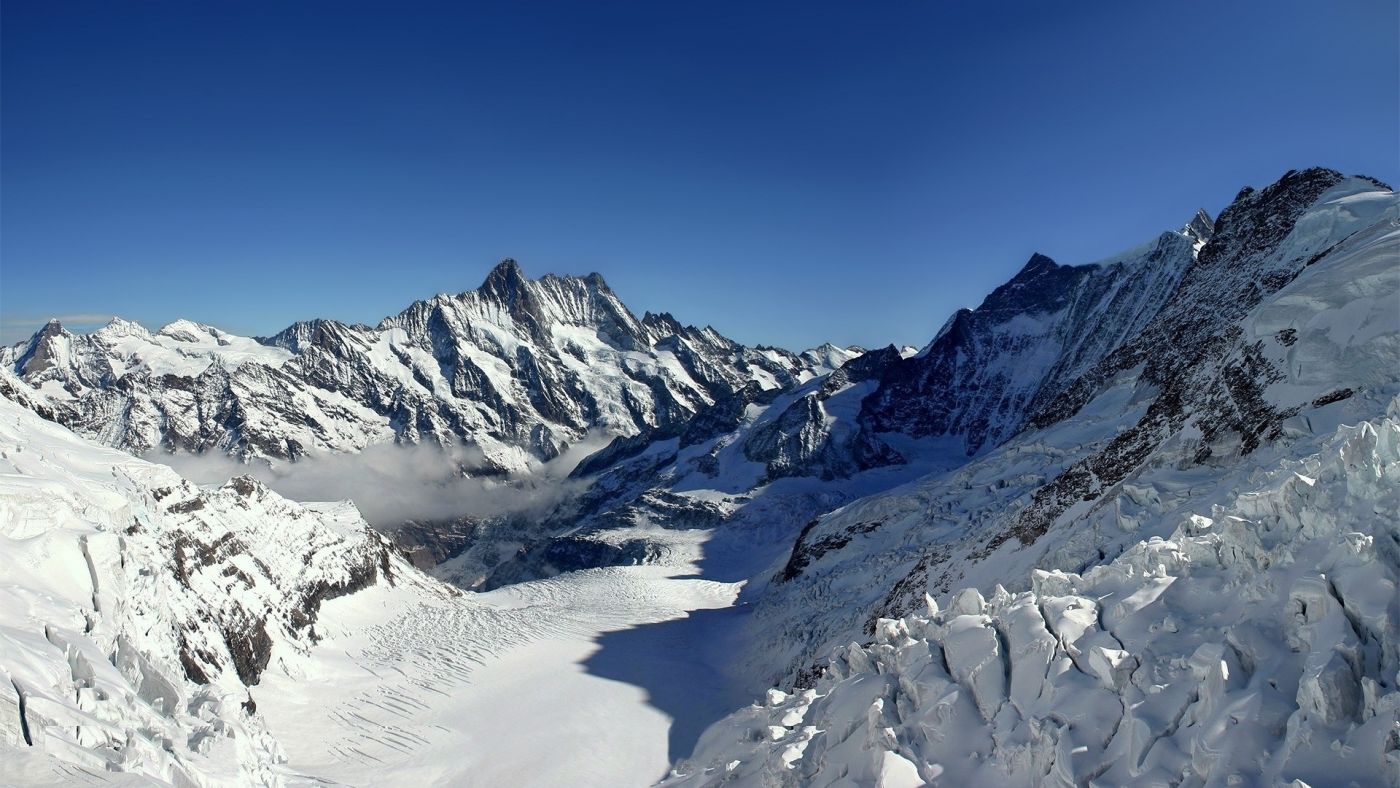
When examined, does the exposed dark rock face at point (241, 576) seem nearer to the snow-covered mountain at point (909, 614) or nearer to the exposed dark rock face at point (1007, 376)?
the snow-covered mountain at point (909, 614)

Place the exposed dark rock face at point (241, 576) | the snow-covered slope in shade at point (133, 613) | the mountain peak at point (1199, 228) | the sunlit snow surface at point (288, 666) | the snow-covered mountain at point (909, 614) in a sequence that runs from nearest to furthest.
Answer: the snow-covered mountain at point (909, 614), the snow-covered slope in shade at point (133, 613), the sunlit snow surface at point (288, 666), the exposed dark rock face at point (241, 576), the mountain peak at point (1199, 228)

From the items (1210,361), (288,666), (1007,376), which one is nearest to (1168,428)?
(1210,361)

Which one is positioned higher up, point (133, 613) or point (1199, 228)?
point (1199, 228)

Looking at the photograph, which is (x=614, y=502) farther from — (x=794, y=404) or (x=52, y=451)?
(x=52, y=451)

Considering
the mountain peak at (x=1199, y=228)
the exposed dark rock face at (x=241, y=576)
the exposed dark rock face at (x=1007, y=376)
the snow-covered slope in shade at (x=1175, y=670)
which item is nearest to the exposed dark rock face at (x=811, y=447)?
the exposed dark rock face at (x=1007, y=376)

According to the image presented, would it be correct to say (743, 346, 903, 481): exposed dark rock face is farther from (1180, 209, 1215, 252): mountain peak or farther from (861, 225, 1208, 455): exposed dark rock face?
(1180, 209, 1215, 252): mountain peak

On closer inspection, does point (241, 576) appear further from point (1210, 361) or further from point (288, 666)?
point (1210, 361)
